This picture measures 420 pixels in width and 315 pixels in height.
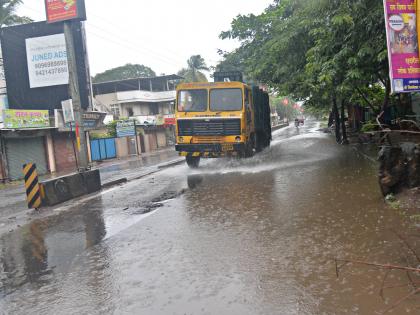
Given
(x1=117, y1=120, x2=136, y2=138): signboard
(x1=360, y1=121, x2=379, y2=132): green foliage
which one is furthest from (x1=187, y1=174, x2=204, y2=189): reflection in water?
(x1=117, y1=120, x2=136, y2=138): signboard

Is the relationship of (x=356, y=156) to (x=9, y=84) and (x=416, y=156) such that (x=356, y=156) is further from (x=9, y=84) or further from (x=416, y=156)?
(x=9, y=84)

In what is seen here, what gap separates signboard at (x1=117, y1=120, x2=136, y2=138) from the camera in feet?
111

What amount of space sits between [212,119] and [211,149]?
3.51 feet

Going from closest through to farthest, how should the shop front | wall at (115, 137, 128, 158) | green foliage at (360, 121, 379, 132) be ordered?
green foliage at (360, 121, 379, 132) → the shop front → wall at (115, 137, 128, 158)

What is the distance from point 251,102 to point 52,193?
861cm

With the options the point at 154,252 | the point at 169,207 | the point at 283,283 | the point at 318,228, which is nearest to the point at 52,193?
the point at 169,207

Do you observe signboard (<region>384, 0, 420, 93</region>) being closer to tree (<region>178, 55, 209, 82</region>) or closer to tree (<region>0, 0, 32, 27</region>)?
tree (<region>0, 0, 32, 27</region>)

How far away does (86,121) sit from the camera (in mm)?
27641

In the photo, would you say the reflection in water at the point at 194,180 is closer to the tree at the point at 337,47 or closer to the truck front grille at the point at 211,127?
the truck front grille at the point at 211,127

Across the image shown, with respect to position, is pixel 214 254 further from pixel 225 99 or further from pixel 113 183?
pixel 225 99

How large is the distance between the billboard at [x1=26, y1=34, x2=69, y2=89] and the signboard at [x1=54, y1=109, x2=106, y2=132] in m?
3.11

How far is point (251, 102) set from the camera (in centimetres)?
1587

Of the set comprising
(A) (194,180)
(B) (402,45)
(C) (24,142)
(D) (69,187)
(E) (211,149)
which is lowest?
(A) (194,180)

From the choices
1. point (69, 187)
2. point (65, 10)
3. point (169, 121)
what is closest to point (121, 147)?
point (169, 121)
